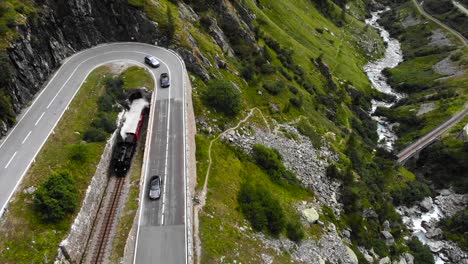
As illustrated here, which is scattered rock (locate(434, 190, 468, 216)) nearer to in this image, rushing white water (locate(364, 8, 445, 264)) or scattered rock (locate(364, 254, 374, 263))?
Result: rushing white water (locate(364, 8, 445, 264))

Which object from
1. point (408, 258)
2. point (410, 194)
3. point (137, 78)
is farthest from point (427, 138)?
point (137, 78)

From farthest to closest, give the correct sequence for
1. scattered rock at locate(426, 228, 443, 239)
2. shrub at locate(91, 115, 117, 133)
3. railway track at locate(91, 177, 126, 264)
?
scattered rock at locate(426, 228, 443, 239) < shrub at locate(91, 115, 117, 133) < railway track at locate(91, 177, 126, 264)

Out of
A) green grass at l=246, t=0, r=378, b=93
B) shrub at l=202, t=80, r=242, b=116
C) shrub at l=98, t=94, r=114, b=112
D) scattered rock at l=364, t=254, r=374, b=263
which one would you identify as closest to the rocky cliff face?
shrub at l=98, t=94, r=114, b=112

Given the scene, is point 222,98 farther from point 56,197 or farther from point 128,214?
point 56,197

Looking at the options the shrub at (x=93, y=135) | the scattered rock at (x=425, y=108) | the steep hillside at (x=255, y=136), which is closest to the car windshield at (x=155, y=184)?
the steep hillside at (x=255, y=136)

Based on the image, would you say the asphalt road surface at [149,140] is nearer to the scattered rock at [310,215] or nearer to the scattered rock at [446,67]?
the scattered rock at [310,215]

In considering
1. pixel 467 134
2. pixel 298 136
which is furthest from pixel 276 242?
pixel 467 134
